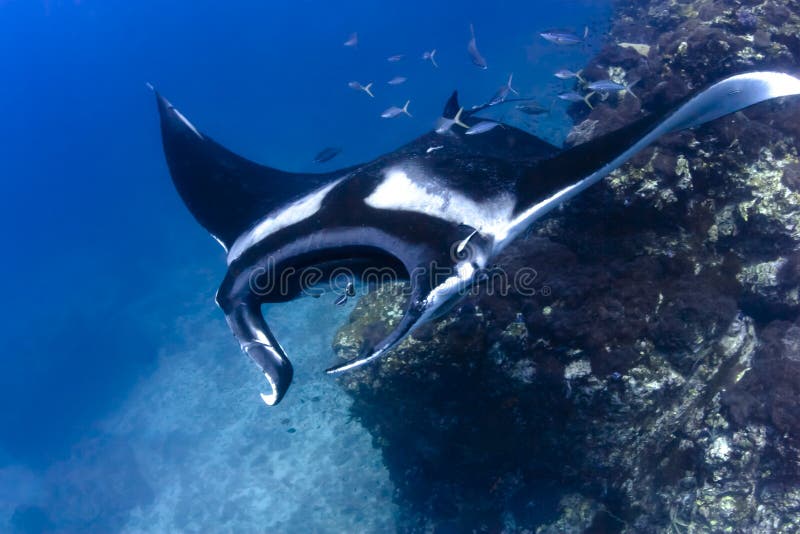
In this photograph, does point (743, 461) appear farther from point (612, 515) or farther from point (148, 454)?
point (148, 454)

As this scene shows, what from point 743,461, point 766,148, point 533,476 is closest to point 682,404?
point 743,461

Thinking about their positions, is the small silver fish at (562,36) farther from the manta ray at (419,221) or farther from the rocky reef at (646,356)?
the manta ray at (419,221)

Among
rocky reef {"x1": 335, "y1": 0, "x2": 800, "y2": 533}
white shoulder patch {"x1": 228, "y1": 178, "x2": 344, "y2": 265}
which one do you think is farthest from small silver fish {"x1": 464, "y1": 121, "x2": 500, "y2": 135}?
white shoulder patch {"x1": 228, "y1": 178, "x2": 344, "y2": 265}

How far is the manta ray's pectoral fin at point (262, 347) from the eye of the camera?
2.42m

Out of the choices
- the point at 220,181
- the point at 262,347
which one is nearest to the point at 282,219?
the point at 262,347

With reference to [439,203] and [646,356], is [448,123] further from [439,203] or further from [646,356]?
[646,356]

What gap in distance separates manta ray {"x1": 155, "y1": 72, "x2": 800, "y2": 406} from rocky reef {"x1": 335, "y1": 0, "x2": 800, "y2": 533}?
1926 millimetres

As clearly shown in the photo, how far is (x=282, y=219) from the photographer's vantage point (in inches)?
125

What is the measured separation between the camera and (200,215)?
4090 mm

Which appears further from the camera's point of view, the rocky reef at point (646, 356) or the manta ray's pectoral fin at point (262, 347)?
the rocky reef at point (646, 356)

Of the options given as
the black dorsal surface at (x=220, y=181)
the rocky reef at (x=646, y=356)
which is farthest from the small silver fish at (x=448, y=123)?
the black dorsal surface at (x=220, y=181)

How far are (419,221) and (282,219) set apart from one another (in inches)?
41.3

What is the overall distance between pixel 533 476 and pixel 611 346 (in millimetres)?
2070

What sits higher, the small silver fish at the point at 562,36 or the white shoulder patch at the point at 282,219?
the small silver fish at the point at 562,36
